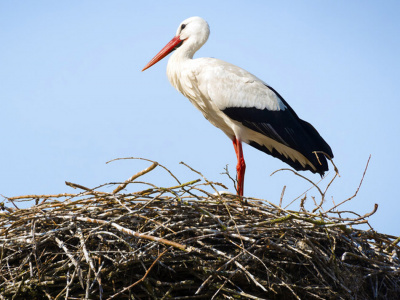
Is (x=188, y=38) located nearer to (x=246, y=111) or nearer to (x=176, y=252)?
(x=246, y=111)

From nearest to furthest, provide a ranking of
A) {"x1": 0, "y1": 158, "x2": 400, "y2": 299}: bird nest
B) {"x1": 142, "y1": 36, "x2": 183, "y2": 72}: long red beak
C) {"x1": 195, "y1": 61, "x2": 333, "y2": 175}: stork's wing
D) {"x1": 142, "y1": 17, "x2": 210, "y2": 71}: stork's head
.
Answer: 1. {"x1": 0, "y1": 158, "x2": 400, "y2": 299}: bird nest
2. {"x1": 195, "y1": 61, "x2": 333, "y2": 175}: stork's wing
3. {"x1": 142, "y1": 17, "x2": 210, "y2": 71}: stork's head
4. {"x1": 142, "y1": 36, "x2": 183, "y2": 72}: long red beak

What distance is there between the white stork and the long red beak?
320 millimetres

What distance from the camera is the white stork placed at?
6.05 metres

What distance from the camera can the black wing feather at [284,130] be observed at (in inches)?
238

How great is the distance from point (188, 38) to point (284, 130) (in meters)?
1.44

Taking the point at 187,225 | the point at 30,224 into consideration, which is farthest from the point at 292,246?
the point at 30,224

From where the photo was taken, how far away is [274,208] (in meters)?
4.29

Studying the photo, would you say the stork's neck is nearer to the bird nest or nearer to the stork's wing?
the stork's wing

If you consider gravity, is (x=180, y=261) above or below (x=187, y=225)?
below

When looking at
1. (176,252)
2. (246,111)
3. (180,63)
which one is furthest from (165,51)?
(176,252)

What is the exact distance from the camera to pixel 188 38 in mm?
6680

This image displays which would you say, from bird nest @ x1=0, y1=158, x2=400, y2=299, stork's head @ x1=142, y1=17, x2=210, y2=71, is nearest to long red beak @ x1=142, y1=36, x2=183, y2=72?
stork's head @ x1=142, y1=17, x2=210, y2=71

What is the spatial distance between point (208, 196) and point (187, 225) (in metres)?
0.34

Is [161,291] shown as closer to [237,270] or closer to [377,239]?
[237,270]
